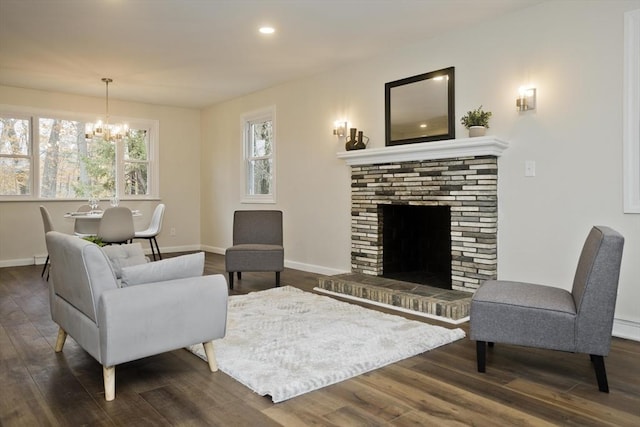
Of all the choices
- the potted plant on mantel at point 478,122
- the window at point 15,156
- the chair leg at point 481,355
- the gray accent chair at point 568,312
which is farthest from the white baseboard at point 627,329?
the window at point 15,156

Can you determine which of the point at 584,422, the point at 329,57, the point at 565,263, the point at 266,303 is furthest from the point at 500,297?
the point at 329,57

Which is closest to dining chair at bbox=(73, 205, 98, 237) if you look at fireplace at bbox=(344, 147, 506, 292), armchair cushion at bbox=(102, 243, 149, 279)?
armchair cushion at bbox=(102, 243, 149, 279)

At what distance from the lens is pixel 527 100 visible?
3.85 metres

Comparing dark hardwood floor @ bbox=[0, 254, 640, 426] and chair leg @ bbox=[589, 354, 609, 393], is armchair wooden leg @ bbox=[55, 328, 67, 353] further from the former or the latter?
chair leg @ bbox=[589, 354, 609, 393]

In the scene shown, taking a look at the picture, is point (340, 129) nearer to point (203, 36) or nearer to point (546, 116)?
point (203, 36)

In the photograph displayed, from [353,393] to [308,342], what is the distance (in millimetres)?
764

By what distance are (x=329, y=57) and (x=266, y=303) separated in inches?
112

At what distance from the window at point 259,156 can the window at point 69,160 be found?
69.2 inches

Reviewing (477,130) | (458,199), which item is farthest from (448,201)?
(477,130)

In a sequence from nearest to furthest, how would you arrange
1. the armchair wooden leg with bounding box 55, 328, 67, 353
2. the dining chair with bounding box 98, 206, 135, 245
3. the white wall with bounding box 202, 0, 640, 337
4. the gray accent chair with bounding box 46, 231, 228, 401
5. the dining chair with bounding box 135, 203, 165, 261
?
1. the gray accent chair with bounding box 46, 231, 228, 401
2. the armchair wooden leg with bounding box 55, 328, 67, 353
3. the white wall with bounding box 202, 0, 640, 337
4. the dining chair with bounding box 98, 206, 135, 245
5. the dining chair with bounding box 135, 203, 165, 261

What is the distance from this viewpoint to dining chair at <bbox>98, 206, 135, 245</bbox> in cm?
562

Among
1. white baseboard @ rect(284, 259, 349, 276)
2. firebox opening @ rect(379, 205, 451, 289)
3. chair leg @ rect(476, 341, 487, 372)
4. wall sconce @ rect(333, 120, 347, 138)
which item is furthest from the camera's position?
white baseboard @ rect(284, 259, 349, 276)

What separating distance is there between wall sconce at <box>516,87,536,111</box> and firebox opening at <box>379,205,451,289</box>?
4.53ft

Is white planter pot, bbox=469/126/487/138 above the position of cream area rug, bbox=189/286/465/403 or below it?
above
